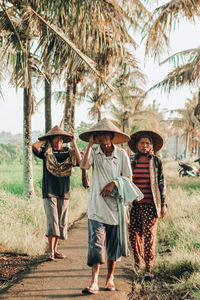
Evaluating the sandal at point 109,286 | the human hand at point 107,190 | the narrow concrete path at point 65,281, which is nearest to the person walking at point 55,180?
the narrow concrete path at point 65,281

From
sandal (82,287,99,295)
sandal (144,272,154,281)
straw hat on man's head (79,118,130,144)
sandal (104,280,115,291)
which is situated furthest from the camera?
sandal (144,272,154,281)

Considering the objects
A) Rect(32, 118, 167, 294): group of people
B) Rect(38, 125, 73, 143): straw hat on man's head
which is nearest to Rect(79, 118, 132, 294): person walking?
Rect(32, 118, 167, 294): group of people

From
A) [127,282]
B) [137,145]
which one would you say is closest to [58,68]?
[137,145]

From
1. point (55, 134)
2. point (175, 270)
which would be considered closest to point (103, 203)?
point (175, 270)

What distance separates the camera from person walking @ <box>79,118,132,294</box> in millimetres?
3994

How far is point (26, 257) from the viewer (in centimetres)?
571

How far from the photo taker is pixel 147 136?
5082mm

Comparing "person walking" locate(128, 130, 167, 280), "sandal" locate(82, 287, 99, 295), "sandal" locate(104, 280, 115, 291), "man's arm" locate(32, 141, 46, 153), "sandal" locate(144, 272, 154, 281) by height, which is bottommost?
"sandal" locate(144, 272, 154, 281)

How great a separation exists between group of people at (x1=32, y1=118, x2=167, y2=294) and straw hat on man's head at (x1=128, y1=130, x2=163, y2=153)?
1cm

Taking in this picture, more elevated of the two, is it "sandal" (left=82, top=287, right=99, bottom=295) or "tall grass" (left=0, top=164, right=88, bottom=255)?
"sandal" (left=82, top=287, right=99, bottom=295)

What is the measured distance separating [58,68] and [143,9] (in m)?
4.68

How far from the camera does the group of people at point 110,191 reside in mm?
4047

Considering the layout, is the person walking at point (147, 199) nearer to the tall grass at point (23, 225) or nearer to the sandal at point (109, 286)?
the sandal at point (109, 286)

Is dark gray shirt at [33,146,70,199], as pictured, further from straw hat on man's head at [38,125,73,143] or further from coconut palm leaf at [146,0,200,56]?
coconut palm leaf at [146,0,200,56]
